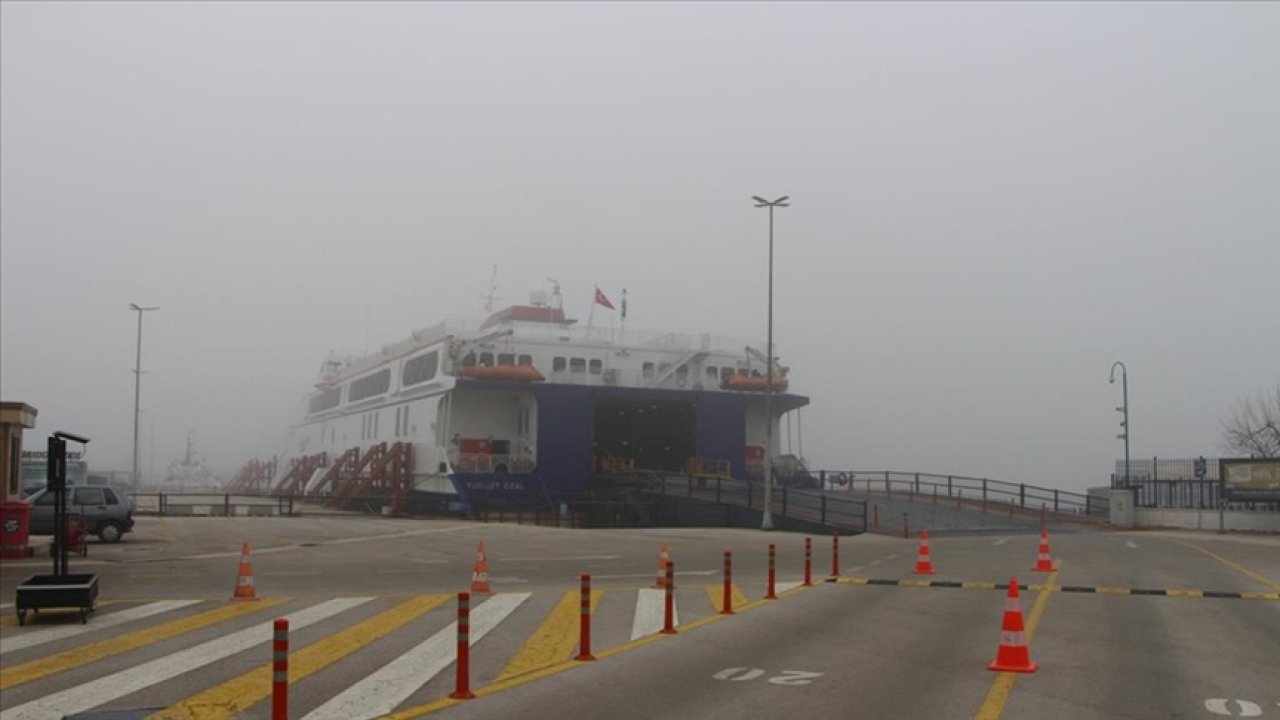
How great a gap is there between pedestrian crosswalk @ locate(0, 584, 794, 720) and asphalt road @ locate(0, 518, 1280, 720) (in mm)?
42

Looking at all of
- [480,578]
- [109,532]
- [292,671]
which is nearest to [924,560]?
[480,578]

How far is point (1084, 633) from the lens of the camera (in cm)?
1318

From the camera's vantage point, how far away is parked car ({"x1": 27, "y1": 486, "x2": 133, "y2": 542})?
28016 millimetres

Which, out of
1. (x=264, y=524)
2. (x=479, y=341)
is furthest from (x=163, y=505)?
(x=479, y=341)

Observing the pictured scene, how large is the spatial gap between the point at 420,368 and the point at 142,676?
44.5 meters

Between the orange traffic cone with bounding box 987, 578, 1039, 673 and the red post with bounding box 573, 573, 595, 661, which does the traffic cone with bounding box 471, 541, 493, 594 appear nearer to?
the red post with bounding box 573, 573, 595, 661

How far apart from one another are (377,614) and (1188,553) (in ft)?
66.5

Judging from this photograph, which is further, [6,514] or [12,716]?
[6,514]

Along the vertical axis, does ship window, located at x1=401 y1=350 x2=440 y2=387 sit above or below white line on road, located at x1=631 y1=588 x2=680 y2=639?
above

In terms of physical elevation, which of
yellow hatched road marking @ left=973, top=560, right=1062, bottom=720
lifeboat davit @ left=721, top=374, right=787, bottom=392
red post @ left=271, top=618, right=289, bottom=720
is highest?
lifeboat davit @ left=721, top=374, right=787, bottom=392

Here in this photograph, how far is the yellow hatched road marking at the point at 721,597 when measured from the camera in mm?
15539

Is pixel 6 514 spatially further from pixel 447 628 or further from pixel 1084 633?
pixel 1084 633

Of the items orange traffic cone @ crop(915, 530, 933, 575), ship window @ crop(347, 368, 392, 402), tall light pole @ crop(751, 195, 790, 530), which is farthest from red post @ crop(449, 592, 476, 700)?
ship window @ crop(347, 368, 392, 402)

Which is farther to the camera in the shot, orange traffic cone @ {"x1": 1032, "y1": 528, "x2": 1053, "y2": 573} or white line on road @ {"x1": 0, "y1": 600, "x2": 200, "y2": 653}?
orange traffic cone @ {"x1": 1032, "y1": 528, "x2": 1053, "y2": 573}
